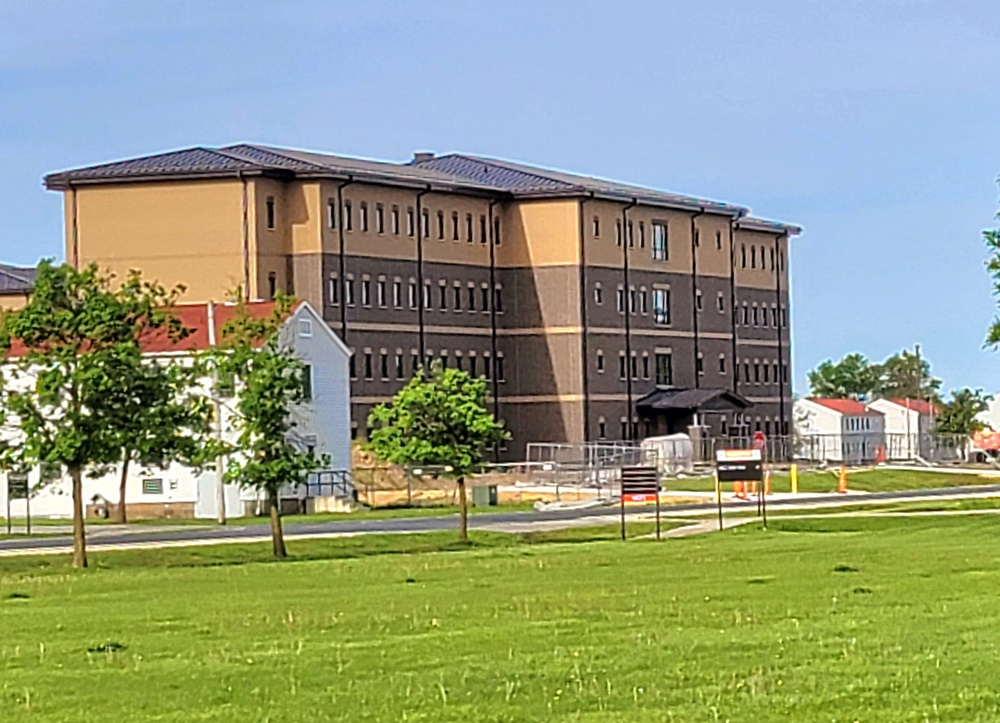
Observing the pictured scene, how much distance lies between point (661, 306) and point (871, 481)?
26.4 meters

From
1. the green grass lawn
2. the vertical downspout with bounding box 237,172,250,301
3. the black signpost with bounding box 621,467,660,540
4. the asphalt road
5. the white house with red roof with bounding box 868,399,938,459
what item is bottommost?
the asphalt road

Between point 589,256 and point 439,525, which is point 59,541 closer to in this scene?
point 439,525

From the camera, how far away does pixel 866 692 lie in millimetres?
17562

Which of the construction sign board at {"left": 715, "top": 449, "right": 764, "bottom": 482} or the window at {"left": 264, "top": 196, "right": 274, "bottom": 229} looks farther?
the window at {"left": 264, "top": 196, "right": 274, "bottom": 229}

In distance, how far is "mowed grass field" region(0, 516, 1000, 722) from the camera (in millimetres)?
17547

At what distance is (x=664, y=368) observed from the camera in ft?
432

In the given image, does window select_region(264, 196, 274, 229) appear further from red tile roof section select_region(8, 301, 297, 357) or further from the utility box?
the utility box

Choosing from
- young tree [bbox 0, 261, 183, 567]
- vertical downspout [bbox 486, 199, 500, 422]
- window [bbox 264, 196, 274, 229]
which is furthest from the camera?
vertical downspout [bbox 486, 199, 500, 422]

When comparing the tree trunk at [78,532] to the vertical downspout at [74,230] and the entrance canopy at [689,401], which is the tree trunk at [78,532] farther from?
the entrance canopy at [689,401]

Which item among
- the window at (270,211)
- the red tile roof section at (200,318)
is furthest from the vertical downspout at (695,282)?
the red tile roof section at (200,318)

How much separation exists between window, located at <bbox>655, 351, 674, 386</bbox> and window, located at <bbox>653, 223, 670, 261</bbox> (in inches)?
224

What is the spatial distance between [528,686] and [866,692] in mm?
2898

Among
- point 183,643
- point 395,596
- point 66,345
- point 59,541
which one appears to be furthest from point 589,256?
point 183,643

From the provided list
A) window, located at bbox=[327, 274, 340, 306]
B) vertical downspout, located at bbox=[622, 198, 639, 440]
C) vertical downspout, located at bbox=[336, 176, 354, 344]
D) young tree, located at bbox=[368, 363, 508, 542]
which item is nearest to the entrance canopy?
vertical downspout, located at bbox=[622, 198, 639, 440]
